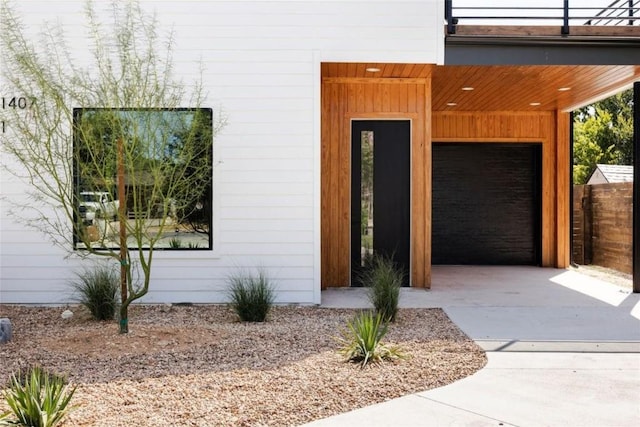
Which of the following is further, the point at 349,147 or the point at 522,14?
the point at 349,147

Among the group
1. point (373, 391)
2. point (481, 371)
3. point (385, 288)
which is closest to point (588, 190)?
point (385, 288)

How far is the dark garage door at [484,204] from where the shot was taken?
41.2ft

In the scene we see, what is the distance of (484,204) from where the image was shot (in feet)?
41.7

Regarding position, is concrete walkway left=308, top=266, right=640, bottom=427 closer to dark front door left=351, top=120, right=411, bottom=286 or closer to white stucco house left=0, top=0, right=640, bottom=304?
dark front door left=351, top=120, right=411, bottom=286

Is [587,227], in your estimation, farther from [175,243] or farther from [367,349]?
[367,349]

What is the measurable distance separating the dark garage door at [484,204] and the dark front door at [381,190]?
12.2 ft

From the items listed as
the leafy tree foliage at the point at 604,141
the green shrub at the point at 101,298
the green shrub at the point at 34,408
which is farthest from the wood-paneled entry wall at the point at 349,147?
the leafy tree foliage at the point at 604,141

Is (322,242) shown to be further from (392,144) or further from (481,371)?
(481,371)

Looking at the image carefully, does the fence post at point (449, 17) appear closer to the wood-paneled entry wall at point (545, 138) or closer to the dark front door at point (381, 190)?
the dark front door at point (381, 190)

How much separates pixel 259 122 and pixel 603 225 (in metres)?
7.50

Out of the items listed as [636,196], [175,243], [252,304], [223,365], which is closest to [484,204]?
[636,196]

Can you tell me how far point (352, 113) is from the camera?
8992 millimetres

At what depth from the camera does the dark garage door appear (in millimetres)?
12562

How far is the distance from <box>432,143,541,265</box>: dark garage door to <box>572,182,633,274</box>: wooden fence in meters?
1.10
